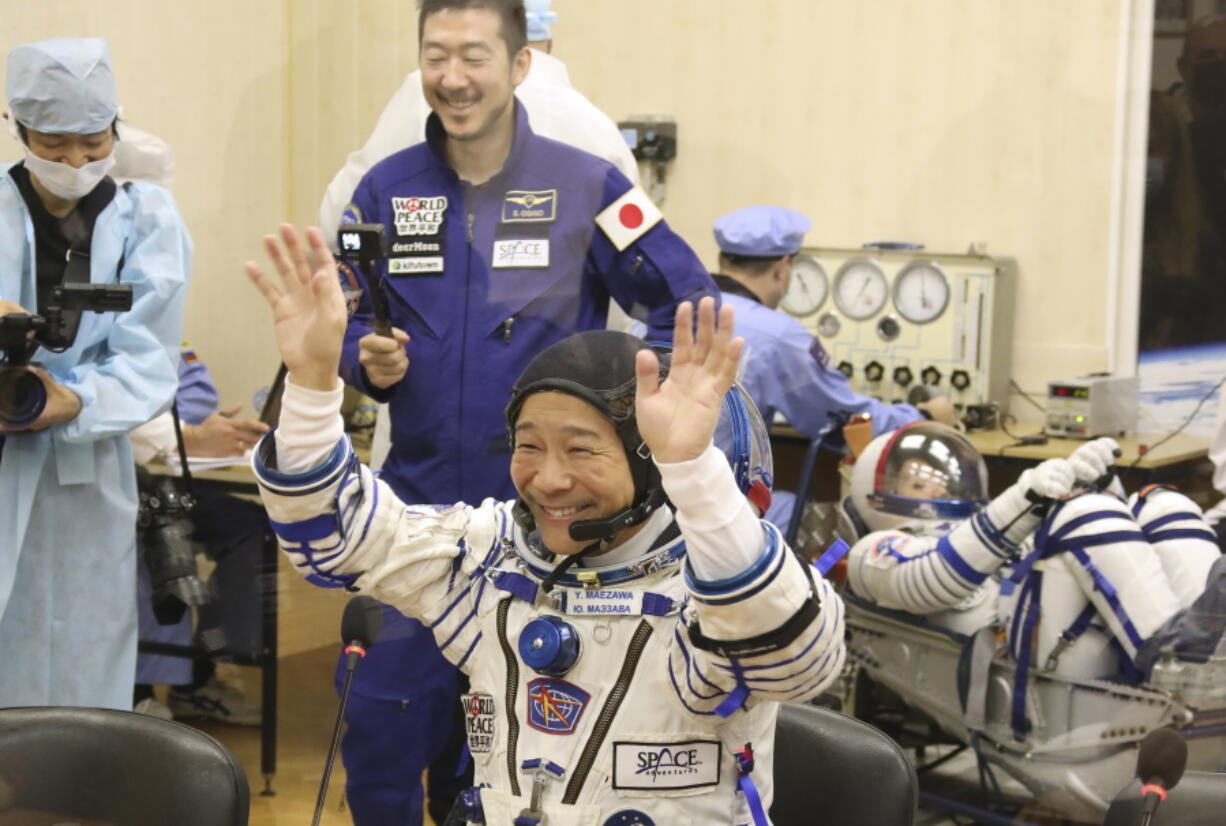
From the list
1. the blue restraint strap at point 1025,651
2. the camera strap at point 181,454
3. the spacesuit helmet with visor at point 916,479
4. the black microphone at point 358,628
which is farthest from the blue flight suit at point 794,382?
the black microphone at point 358,628

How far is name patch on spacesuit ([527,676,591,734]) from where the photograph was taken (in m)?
1.62

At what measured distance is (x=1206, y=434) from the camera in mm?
3561

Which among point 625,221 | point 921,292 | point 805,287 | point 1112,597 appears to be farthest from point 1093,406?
point 625,221

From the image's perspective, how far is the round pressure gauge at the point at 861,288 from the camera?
4.28 m

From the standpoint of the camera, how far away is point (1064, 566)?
2.96m

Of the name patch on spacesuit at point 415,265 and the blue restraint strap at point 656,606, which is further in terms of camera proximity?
the name patch on spacesuit at point 415,265

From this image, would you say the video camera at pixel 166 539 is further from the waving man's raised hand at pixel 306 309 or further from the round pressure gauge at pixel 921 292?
the round pressure gauge at pixel 921 292

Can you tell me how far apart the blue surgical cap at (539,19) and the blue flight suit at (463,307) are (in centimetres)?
66

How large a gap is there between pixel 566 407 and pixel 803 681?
1.28 ft

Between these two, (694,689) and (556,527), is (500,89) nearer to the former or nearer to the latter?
(556,527)

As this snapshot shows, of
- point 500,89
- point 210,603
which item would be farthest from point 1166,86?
point 210,603

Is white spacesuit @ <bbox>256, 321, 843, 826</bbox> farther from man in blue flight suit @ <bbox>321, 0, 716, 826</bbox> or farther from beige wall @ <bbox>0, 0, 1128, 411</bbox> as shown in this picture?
beige wall @ <bbox>0, 0, 1128, 411</bbox>

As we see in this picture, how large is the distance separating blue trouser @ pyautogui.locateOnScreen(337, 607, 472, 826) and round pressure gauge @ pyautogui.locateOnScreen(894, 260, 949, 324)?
88.9 inches

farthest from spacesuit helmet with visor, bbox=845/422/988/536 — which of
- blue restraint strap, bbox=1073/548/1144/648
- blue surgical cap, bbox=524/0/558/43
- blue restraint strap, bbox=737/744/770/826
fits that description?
blue restraint strap, bbox=737/744/770/826
